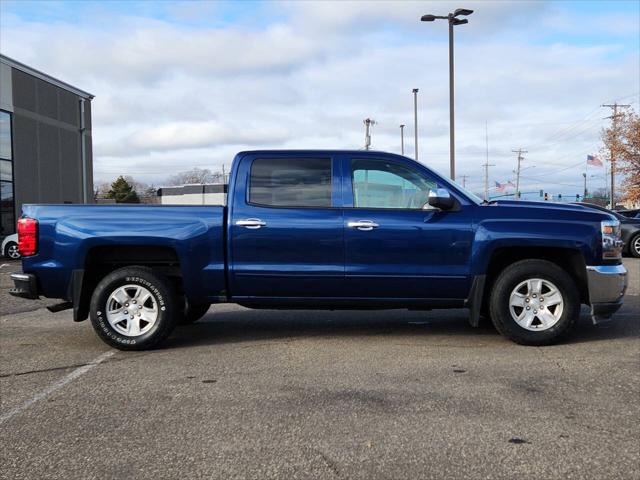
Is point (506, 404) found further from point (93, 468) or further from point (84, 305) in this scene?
point (84, 305)

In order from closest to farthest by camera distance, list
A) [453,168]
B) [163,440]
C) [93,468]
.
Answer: [93,468] → [163,440] → [453,168]

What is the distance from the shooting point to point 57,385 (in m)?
4.80

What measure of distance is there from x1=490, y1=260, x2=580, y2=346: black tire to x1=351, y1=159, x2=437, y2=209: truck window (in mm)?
1099

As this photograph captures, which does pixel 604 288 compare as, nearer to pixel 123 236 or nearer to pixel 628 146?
pixel 123 236

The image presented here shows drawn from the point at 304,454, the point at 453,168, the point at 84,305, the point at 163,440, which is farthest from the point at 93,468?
the point at 453,168

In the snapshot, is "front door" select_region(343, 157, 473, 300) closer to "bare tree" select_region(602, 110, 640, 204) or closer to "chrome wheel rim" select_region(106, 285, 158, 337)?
"chrome wheel rim" select_region(106, 285, 158, 337)

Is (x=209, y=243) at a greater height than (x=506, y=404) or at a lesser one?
greater

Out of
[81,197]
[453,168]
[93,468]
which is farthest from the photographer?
[81,197]

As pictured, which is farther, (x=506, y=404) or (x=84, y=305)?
(x=84, y=305)

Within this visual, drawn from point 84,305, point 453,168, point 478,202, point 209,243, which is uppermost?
point 453,168

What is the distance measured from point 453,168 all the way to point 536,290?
19.5m

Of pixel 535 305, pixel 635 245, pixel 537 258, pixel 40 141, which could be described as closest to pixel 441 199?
pixel 537 258

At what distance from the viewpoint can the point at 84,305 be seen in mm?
6090

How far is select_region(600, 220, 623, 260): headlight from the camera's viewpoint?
5871 millimetres
